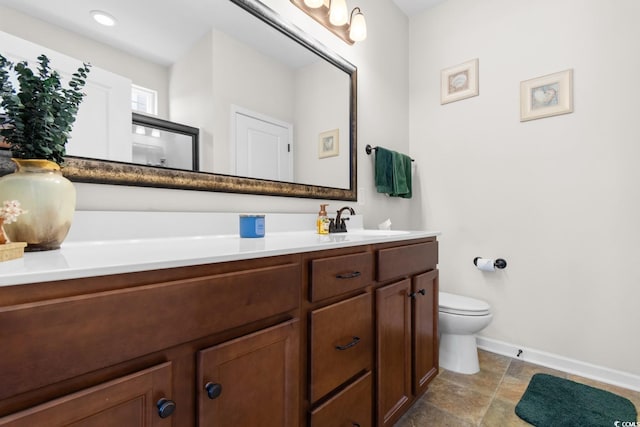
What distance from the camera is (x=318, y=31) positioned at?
1776 mm

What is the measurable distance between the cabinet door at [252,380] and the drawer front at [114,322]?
0.06 m

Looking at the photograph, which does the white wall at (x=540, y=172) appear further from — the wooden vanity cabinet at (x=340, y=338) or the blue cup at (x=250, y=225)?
the blue cup at (x=250, y=225)

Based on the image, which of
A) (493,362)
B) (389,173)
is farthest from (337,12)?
(493,362)

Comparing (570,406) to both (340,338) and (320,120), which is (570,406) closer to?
(340,338)

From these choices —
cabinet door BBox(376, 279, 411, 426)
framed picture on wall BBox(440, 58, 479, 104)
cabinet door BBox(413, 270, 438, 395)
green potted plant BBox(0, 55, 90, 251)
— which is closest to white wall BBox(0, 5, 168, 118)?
green potted plant BBox(0, 55, 90, 251)

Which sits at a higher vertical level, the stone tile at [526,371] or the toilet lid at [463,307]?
the toilet lid at [463,307]

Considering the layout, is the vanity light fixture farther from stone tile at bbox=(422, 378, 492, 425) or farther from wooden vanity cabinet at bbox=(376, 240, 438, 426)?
stone tile at bbox=(422, 378, 492, 425)

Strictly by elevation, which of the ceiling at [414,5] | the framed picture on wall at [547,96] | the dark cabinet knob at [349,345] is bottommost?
the dark cabinet knob at [349,345]

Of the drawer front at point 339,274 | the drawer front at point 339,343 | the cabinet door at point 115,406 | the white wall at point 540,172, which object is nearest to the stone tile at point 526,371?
the white wall at point 540,172

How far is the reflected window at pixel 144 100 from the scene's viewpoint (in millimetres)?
1057

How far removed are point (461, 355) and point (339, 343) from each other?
1.32m

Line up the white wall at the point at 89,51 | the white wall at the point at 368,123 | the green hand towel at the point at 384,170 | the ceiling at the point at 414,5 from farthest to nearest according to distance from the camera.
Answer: the ceiling at the point at 414,5, the green hand towel at the point at 384,170, the white wall at the point at 368,123, the white wall at the point at 89,51

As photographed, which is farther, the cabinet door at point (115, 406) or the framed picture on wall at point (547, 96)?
the framed picture on wall at point (547, 96)

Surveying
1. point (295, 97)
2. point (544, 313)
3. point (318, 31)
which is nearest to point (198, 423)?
point (295, 97)
